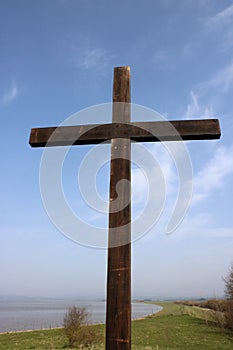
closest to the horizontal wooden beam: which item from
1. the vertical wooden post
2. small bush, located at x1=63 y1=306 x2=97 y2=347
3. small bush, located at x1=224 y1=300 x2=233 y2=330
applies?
the vertical wooden post

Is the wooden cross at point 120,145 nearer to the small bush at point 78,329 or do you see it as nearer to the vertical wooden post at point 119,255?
the vertical wooden post at point 119,255

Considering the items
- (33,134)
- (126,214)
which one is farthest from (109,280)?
(33,134)

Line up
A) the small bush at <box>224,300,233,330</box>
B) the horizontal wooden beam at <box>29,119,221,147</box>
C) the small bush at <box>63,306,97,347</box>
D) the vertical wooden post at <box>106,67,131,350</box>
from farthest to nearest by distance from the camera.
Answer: the small bush at <box>224,300,233,330</box>
the small bush at <box>63,306,97,347</box>
the horizontal wooden beam at <box>29,119,221,147</box>
the vertical wooden post at <box>106,67,131,350</box>

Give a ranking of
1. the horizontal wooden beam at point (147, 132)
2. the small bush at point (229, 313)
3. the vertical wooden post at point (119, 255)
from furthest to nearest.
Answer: the small bush at point (229, 313) → the horizontal wooden beam at point (147, 132) → the vertical wooden post at point (119, 255)

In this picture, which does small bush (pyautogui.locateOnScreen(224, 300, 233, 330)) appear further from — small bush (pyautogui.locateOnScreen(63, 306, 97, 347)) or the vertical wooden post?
the vertical wooden post

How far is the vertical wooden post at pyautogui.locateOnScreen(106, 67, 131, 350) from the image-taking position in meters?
3.32

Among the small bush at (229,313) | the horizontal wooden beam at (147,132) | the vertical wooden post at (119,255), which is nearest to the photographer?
the vertical wooden post at (119,255)

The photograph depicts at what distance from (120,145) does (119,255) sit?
1388mm

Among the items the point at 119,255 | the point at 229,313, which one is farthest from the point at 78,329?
the point at 119,255

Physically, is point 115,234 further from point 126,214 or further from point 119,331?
point 119,331

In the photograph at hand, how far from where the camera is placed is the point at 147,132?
429cm

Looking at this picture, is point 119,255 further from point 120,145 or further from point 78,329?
point 78,329

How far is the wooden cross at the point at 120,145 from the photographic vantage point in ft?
11.1

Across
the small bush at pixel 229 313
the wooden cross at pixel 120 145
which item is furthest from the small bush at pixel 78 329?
the wooden cross at pixel 120 145
